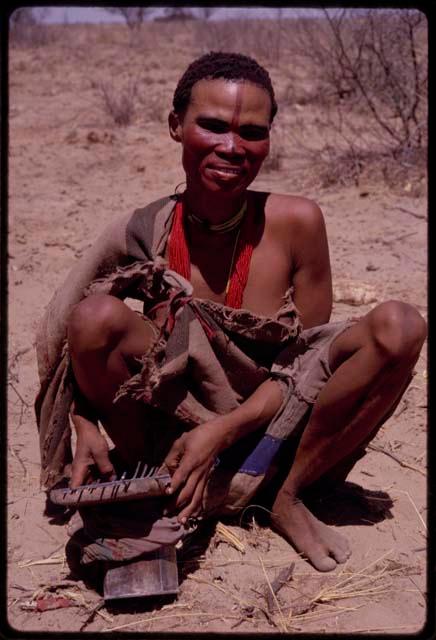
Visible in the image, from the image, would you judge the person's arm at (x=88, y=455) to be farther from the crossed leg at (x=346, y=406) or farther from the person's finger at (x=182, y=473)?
the crossed leg at (x=346, y=406)

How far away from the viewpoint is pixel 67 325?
2180 millimetres

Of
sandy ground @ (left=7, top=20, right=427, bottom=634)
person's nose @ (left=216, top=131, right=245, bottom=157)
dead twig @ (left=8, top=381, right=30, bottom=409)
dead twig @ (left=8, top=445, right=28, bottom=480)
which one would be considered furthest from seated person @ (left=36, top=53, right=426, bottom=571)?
dead twig @ (left=8, top=381, right=30, bottom=409)

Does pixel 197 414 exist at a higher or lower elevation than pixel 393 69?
lower

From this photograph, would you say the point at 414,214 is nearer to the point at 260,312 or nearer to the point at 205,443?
the point at 260,312

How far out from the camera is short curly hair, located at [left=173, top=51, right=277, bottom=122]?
7.06ft

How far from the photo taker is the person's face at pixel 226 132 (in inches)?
84.5

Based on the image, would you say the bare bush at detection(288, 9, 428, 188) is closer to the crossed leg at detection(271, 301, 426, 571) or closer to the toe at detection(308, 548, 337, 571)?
the crossed leg at detection(271, 301, 426, 571)

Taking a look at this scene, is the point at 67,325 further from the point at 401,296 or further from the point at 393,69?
the point at 393,69

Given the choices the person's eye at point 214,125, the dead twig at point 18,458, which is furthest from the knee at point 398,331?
the dead twig at point 18,458

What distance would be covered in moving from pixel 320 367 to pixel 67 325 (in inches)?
29.7

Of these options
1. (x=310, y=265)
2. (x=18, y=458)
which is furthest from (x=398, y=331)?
(x=18, y=458)

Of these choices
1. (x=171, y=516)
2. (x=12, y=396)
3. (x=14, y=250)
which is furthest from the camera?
(x=14, y=250)

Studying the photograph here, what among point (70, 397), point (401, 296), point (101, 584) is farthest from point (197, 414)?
point (401, 296)

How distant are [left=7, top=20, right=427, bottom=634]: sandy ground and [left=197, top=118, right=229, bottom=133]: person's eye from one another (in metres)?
1.21
